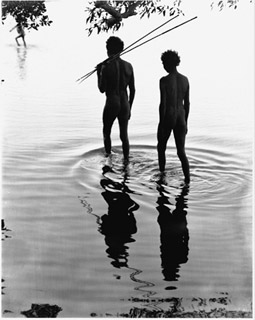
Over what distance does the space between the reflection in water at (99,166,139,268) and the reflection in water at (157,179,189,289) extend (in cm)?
27

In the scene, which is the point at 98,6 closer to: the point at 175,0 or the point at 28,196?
the point at 175,0

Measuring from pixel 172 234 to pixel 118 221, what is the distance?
545 millimetres

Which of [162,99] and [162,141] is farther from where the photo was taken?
[162,141]

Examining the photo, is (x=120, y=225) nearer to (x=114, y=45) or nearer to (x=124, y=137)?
(x=124, y=137)

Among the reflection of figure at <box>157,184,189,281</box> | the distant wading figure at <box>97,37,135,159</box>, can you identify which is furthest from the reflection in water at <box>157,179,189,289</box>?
the distant wading figure at <box>97,37,135,159</box>

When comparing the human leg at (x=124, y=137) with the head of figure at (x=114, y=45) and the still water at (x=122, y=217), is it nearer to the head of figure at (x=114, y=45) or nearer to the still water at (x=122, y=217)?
the still water at (x=122, y=217)

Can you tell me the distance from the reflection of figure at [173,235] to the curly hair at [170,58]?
4.36ft

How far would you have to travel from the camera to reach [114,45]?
6.84 metres

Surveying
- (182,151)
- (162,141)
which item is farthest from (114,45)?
(182,151)

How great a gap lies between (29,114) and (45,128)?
1.49 m

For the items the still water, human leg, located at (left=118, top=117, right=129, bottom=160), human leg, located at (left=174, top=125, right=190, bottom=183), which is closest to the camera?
the still water

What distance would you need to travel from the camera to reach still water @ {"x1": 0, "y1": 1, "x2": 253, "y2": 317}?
394 cm

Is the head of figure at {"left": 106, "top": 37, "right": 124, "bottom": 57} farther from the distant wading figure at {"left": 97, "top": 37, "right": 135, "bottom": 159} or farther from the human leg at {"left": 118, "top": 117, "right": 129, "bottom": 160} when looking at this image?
the human leg at {"left": 118, "top": 117, "right": 129, "bottom": 160}

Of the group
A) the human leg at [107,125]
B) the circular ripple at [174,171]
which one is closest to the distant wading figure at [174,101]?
the circular ripple at [174,171]
